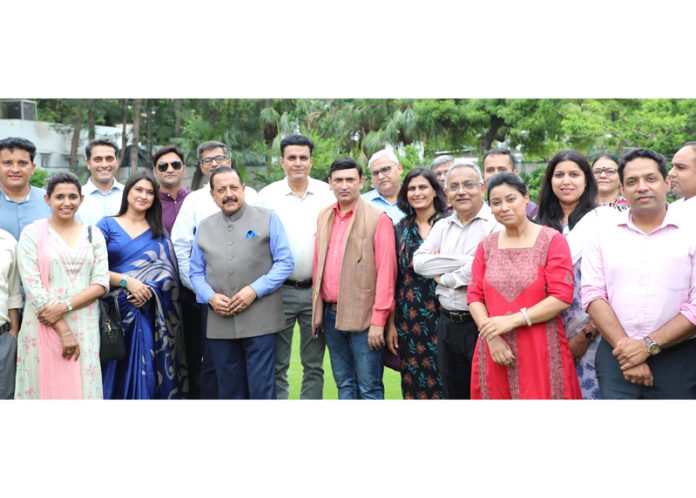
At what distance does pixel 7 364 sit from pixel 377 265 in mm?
2559

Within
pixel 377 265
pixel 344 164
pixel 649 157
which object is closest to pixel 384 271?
pixel 377 265

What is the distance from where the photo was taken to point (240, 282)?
5.21 m

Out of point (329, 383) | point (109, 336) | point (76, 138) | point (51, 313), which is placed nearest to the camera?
point (51, 313)

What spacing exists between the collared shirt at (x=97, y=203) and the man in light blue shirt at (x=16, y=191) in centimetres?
41

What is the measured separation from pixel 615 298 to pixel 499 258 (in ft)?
2.23

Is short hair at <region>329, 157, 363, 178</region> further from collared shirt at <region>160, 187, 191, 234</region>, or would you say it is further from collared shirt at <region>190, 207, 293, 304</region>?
collared shirt at <region>160, 187, 191, 234</region>

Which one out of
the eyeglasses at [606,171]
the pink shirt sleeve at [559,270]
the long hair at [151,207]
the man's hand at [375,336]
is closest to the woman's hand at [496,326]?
the pink shirt sleeve at [559,270]

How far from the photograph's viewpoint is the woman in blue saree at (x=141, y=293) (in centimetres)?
521

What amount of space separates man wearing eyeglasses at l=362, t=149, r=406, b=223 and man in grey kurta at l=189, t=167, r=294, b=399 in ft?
4.02

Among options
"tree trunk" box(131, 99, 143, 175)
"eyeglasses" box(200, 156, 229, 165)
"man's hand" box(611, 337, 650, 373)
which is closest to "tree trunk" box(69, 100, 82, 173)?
"tree trunk" box(131, 99, 143, 175)

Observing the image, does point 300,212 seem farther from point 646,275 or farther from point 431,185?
point 646,275

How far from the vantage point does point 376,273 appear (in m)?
5.28

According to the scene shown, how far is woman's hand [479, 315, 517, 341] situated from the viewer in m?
4.22

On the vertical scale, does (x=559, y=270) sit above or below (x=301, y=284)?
above
